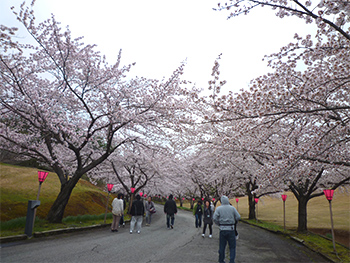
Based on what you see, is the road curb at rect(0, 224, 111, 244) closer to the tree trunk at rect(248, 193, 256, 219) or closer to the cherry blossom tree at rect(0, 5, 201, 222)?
the cherry blossom tree at rect(0, 5, 201, 222)

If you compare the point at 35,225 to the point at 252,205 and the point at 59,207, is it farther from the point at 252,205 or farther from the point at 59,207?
the point at 252,205

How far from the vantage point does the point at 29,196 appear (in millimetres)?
14508

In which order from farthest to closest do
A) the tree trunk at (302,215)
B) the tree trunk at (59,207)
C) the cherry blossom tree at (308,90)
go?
the tree trunk at (302,215)
the tree trunk at (59,207)
the cherry blossom tree at (308,90)

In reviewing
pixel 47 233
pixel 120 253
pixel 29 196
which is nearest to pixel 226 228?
pixel 120 253

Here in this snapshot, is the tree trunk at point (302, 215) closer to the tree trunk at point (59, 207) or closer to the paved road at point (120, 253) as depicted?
the paved road at point (120, 253)

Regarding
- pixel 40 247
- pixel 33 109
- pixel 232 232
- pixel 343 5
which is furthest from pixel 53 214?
Answer: pixel 343 5

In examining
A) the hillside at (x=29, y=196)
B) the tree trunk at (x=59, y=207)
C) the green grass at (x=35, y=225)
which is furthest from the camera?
the hillside at (x=29, y=196)

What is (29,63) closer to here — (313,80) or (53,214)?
(53,214)

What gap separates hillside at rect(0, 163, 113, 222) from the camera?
11.8m

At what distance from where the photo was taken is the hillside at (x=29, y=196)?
11.8 meters

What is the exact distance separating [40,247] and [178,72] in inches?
321

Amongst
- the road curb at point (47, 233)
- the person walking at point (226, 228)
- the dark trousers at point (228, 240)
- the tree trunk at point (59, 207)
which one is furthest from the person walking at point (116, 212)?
the dark trousers at point (228, 240)

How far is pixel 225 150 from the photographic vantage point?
10.8 meters

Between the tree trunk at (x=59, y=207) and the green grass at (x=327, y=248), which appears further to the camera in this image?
the tree trunk at (x=59, y=207)
